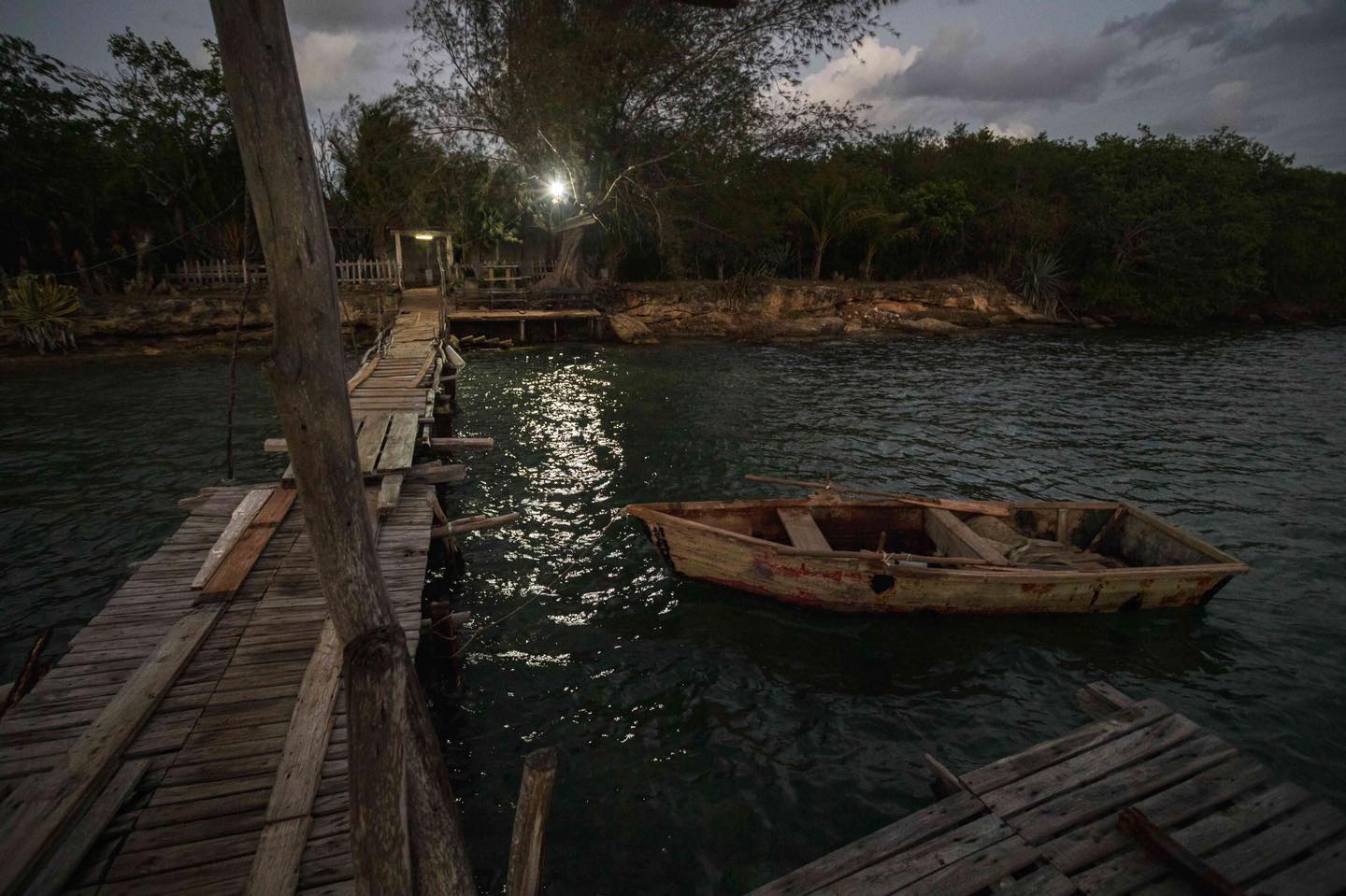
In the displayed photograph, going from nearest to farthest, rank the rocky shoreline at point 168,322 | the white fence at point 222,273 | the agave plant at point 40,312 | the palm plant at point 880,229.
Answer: the agave plant at point 40,312 → the rocky shoreline at point 168,322 → the white fence at point 222,273 → the palm plant at point 880,229

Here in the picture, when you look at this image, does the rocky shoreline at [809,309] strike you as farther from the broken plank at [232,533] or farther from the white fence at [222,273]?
the broken plank at [232,533]

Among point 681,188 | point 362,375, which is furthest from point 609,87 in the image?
point 362,375

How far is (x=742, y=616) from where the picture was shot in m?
7.08

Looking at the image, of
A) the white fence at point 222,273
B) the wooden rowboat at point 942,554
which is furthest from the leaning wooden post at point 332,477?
the white fence at point 222,273

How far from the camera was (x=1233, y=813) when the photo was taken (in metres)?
3.71

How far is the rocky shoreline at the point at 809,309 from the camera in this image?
28516 mm

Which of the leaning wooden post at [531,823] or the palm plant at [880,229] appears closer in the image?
the leaning wooden post at [531,823]

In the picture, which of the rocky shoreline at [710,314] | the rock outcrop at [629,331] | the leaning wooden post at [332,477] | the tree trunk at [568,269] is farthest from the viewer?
the tree trunk at [568,269]

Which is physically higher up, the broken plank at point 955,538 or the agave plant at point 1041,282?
the agave plant at point 1041,282

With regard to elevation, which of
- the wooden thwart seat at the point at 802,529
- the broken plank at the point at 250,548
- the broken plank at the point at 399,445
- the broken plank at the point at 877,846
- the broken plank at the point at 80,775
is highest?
the broken plank at the point at 399,445

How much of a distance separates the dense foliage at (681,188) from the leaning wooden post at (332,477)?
63.5 ft

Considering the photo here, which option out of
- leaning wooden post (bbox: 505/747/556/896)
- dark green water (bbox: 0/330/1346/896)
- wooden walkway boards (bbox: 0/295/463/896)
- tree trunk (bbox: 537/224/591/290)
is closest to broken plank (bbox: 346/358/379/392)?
dark green water (bbox: 0/330/1346/896)

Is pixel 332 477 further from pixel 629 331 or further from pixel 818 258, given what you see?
pixel 818 258

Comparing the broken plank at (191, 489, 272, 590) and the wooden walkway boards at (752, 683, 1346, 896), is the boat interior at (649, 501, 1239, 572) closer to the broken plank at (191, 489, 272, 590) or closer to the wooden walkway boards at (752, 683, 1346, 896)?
the wooden walkway boards at (752, 683, 1346, 896)
